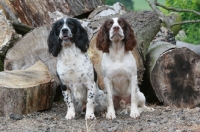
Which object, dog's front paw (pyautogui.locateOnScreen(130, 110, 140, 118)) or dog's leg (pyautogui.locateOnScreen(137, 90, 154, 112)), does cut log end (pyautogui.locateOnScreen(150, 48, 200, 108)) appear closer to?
dog's leg (pyautogui.locateOnScreen(137, 90, 154, 112))

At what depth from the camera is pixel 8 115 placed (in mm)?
5715

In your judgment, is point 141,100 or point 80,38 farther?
point 141,100

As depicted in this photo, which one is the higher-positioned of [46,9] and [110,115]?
[46,9]

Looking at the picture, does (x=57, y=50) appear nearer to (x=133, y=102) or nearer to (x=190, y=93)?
(x=133, y=102)

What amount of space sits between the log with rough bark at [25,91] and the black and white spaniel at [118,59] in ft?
3.20

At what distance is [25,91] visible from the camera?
571cm

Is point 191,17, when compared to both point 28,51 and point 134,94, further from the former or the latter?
point 134,94

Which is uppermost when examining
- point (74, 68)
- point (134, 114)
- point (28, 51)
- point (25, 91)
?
point (28, 51)

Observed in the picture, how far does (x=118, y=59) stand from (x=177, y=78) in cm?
125

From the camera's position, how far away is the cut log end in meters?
6.31

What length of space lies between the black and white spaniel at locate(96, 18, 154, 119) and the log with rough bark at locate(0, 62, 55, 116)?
38.4 inches

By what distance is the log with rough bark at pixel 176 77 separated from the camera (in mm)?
6312

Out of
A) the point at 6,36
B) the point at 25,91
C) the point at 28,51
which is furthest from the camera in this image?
the point at 6,36

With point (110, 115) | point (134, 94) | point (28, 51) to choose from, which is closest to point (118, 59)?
point (134, 94)
